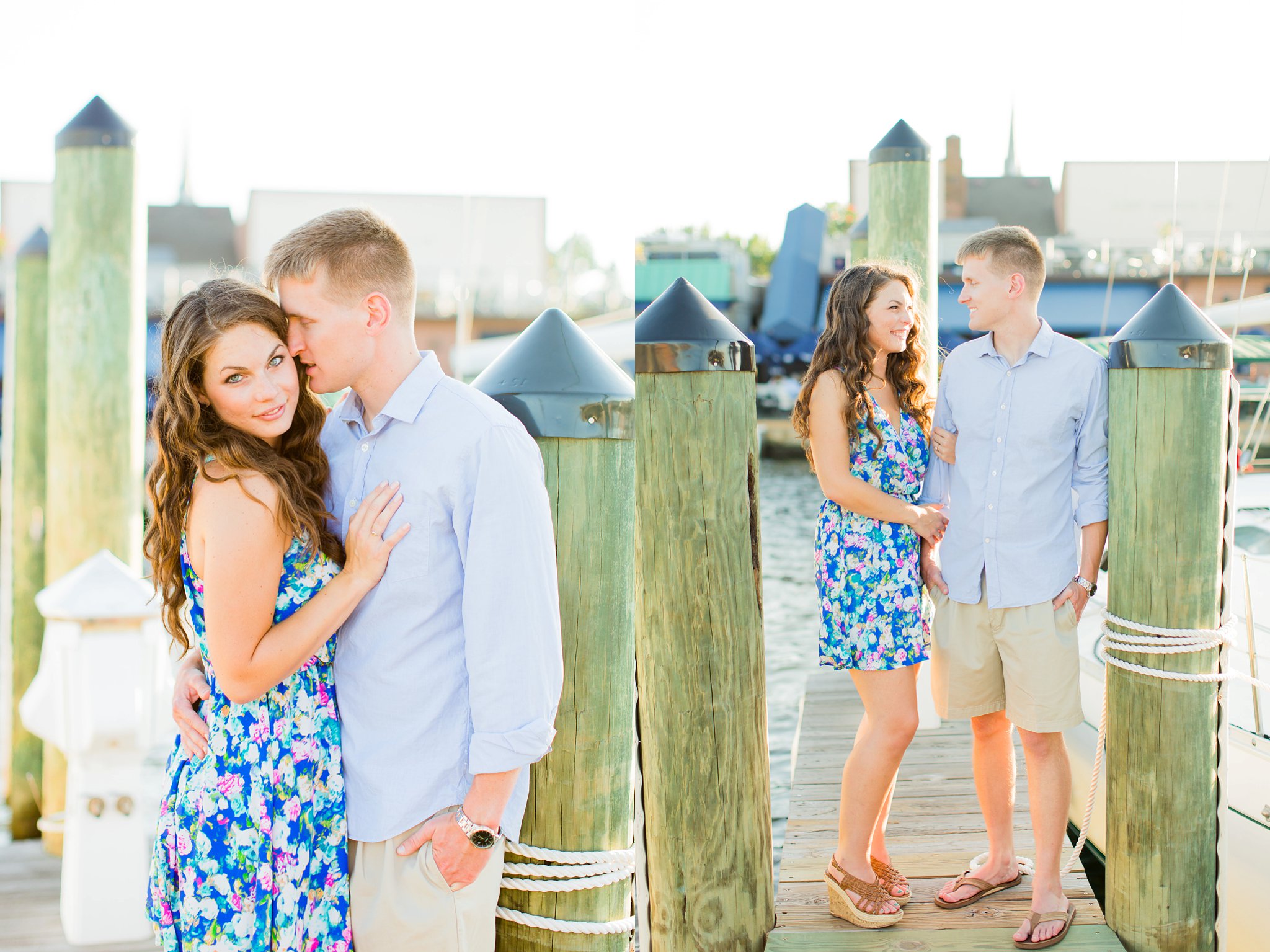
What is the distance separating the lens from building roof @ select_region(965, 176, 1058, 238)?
36.6 meters

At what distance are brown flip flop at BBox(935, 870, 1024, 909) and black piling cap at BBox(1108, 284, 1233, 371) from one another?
1.34 meters

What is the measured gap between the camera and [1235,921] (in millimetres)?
2883

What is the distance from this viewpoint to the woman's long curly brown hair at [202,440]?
4.71 ft

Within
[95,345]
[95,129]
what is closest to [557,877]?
[95,345]

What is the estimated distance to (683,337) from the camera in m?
1.96

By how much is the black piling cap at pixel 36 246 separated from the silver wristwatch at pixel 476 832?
11.9 ft

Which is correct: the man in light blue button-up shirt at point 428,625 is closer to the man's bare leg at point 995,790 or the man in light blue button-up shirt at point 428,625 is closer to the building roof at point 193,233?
the man's bare leg at point 995,790

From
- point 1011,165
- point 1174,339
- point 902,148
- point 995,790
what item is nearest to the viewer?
point 1174,339

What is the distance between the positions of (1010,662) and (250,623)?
5.93 feet

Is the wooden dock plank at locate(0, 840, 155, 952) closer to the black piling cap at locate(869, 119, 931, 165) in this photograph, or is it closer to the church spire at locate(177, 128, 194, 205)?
the black piling cap at locate(869, 119, 931, 165)

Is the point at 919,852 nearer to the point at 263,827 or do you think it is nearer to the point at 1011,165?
the point at 263,827

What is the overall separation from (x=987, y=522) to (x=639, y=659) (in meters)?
0.94

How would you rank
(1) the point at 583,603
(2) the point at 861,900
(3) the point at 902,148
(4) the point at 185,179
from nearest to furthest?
(1) the point at 583,603
(2) the point at 861,900
(3) the point at 902,148
(4) the point at 185,179

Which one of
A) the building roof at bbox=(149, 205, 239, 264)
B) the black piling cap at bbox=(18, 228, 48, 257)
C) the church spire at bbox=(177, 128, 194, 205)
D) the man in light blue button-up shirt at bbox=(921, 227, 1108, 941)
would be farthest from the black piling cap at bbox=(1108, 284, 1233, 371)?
the church spire at bbox=(177, 128, 194, 205)
